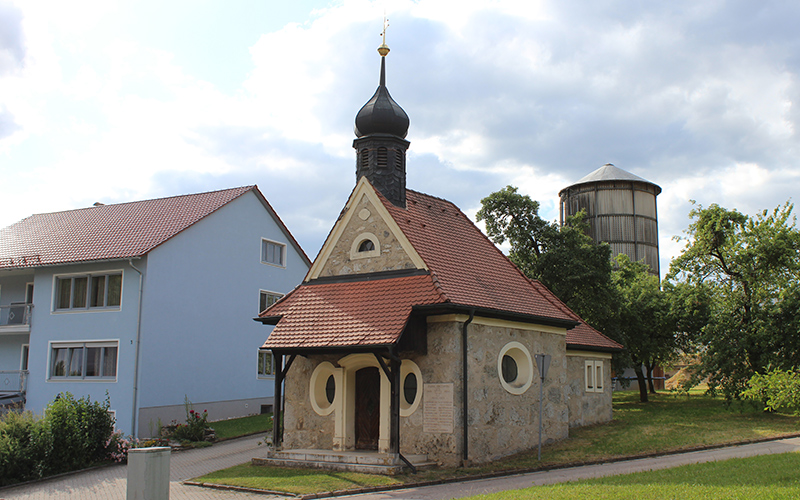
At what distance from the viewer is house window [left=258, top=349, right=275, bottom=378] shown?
2867 centimetres

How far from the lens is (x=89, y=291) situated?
971 inches

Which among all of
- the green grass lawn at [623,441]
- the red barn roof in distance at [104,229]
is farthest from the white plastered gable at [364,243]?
the red barn roof in distance at [104,229]

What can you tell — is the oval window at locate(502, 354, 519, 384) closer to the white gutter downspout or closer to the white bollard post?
the white bollard post

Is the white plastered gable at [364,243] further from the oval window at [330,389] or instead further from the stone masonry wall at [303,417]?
the oval window at [330,389]

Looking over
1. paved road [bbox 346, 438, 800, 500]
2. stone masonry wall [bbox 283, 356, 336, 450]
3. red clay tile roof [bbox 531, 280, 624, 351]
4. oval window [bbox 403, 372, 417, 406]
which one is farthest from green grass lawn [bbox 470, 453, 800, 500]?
red clay tile roof [bbox 531, 280, 624, 351]

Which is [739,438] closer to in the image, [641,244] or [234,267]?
[234,267]

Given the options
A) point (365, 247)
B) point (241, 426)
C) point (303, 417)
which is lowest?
point (241, 426)

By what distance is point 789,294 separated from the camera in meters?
20.9

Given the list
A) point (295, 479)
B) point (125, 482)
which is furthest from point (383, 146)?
point (125, 482)

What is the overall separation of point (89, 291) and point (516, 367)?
652 inches

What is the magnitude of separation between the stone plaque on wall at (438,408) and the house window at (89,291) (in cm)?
1405

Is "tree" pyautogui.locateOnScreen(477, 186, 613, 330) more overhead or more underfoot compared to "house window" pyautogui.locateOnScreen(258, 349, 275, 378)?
more overhead

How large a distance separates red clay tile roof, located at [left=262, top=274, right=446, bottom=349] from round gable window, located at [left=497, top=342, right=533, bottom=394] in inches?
109

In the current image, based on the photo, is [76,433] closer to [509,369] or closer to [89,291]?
[89,291]
